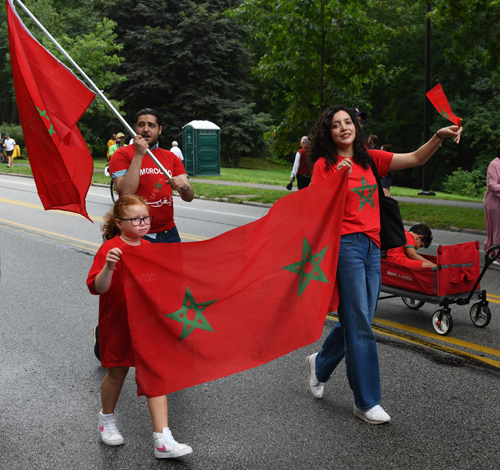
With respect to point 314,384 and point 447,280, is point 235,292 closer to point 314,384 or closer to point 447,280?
point 314,384

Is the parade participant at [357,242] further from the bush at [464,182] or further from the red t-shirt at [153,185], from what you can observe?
the bush at [464,182]

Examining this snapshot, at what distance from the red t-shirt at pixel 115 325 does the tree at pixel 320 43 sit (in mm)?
14669

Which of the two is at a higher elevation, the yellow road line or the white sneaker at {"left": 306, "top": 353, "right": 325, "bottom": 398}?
the white sneaker at {"left": 306, "top": 353, "right": 325, "bottom": 398}

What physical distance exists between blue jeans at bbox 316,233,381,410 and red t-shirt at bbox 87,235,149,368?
54.1 inches

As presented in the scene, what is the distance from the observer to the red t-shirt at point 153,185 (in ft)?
14.7

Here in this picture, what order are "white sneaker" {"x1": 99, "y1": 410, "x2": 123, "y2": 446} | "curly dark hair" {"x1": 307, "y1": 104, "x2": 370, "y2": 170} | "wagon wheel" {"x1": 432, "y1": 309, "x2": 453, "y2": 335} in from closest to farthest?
"white sneaker" {"x1": 99, "y1": 410, "x2": 123, "y2": 446} < "curly dark hair" {"x1": 307, "y1": 104, "x2": 370, "y2": 170} < "wagon wheel" {"x1": 432, "y1": 309, "x2": 453, "y2": 335}

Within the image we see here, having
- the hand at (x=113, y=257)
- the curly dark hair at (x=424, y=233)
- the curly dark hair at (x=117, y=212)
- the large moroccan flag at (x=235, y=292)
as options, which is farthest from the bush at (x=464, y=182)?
the hand at (x=113, y=257)

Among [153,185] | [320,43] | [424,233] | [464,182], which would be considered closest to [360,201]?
[153,185]

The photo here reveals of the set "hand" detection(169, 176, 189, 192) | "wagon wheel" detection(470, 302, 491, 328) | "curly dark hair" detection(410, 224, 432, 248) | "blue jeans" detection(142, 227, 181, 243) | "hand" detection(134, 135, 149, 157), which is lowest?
"wagon wheel" detection(470, 302, 491, 328)

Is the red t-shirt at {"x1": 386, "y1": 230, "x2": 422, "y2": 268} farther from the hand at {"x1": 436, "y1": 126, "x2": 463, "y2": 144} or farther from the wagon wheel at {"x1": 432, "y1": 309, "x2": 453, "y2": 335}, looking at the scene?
the hand at {"x1": 436, "y1": 126, "x2": 463, "y2": 144}

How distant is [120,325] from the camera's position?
361cm

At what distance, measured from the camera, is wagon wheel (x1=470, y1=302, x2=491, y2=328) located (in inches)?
240

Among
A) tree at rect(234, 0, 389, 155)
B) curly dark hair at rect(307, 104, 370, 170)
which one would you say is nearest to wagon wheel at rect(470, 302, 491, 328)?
curly dark hair at rect(307, 104, 370, 170)

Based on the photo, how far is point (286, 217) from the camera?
405 cm
